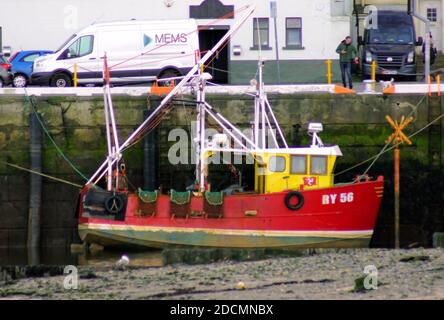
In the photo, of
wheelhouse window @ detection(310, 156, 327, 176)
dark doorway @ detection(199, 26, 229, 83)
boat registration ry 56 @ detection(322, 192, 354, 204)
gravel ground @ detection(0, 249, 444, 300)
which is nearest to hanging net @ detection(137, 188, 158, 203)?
wheelhouse window @ detection(310, 156, 327, 176)

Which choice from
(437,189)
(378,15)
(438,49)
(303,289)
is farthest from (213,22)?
(303,289)

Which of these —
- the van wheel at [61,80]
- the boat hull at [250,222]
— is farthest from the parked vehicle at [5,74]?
the boat hull at [250,222]

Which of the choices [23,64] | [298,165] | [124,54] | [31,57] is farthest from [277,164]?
[31,57]

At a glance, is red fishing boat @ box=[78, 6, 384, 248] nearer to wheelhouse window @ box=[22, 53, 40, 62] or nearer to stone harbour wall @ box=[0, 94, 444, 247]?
stone harbour wall @ box=[0, 94, 444, 247]

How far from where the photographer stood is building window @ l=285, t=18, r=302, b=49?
39969 millimetres

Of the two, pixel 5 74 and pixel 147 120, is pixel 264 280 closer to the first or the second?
pixel 147 120

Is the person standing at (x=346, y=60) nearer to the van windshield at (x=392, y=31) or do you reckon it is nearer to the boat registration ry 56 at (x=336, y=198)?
the boat registration ry 56 at (x=336, y=198)

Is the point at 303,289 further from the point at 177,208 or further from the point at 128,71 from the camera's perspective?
the point at 128,71

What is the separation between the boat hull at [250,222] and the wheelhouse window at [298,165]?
1.88ft

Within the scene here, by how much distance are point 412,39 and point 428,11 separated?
7.65 meters

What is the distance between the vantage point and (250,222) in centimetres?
2641

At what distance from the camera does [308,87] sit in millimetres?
29297

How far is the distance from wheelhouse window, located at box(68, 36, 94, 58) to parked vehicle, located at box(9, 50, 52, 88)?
2973mm

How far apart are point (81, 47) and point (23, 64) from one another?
458 centimetres
